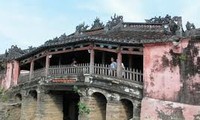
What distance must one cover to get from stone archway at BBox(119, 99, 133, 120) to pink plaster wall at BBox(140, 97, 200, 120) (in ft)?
4.72

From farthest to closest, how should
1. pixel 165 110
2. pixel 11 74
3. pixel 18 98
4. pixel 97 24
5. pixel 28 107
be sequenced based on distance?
pixel 11 74 → pixel 97 24 → pixel 18 98 → pixel 28 107 → pixel 165 110

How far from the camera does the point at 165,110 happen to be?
15164 mm

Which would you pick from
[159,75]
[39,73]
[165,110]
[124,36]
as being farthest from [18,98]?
[165,110]

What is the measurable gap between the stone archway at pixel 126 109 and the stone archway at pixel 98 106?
4.02 ft

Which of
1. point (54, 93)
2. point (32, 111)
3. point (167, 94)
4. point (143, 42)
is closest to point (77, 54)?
point (54, 93)

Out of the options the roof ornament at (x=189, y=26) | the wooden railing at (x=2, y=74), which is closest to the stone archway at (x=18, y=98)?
the wooden railing at (x=2, y=74)

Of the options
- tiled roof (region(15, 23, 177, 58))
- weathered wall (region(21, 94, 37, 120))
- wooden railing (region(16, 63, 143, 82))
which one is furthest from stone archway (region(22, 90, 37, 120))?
tiled roof (region(15, 23, 177, 58))

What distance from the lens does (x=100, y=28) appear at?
2295cm

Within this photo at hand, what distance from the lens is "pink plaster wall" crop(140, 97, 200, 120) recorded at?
14.6 meters

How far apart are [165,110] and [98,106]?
381 centimetres

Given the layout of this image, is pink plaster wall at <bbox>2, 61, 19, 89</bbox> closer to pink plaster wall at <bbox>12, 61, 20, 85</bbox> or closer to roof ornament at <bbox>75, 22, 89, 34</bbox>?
pink plaster wall at <bbox>12, 61, 20, 85</bbox>

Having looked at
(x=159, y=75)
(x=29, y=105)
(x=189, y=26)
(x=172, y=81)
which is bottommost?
(x=29, y=105)

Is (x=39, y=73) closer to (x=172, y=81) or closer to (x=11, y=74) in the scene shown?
(x=11, y=74)

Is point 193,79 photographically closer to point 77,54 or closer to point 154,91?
point 154,91
